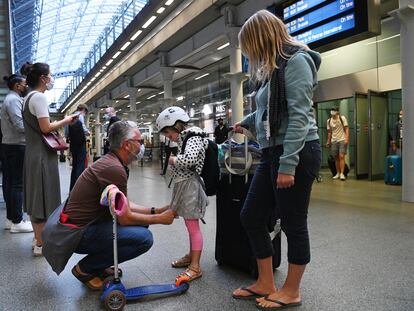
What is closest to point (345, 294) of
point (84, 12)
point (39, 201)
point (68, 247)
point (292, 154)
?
point (292, 154)

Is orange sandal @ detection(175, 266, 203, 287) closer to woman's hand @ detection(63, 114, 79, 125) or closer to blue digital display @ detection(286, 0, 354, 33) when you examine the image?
woman's hand @ detection(63, 114, 79, 125)

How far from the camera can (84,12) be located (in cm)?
2055

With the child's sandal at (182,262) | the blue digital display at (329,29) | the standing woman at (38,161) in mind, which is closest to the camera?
the child's sandal at (182,262)

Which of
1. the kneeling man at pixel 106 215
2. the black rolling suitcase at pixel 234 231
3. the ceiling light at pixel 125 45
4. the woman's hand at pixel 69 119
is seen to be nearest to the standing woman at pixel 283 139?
the black rolling suitcase at pixel 234 231

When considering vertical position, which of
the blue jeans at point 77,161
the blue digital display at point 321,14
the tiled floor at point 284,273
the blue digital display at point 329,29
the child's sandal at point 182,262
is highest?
the blue digital display at point 321,14

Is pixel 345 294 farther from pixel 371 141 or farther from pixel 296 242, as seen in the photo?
pixel 371 141

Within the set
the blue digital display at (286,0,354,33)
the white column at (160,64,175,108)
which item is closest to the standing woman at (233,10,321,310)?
the blue digital display at (286,0,354,33)

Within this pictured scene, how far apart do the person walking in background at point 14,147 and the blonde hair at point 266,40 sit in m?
3.08

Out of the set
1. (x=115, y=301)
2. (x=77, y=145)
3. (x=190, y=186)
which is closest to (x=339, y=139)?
(x=77, y=145)

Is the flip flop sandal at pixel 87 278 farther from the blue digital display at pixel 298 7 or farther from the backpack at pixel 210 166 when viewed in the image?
the blue digital display at pixel 298 7

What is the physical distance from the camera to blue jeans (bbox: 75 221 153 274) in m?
2.24

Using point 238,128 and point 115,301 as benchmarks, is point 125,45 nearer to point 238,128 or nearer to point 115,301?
point 238,128

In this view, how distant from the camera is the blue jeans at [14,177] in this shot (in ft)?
13.5

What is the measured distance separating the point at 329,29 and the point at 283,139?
466 cm
